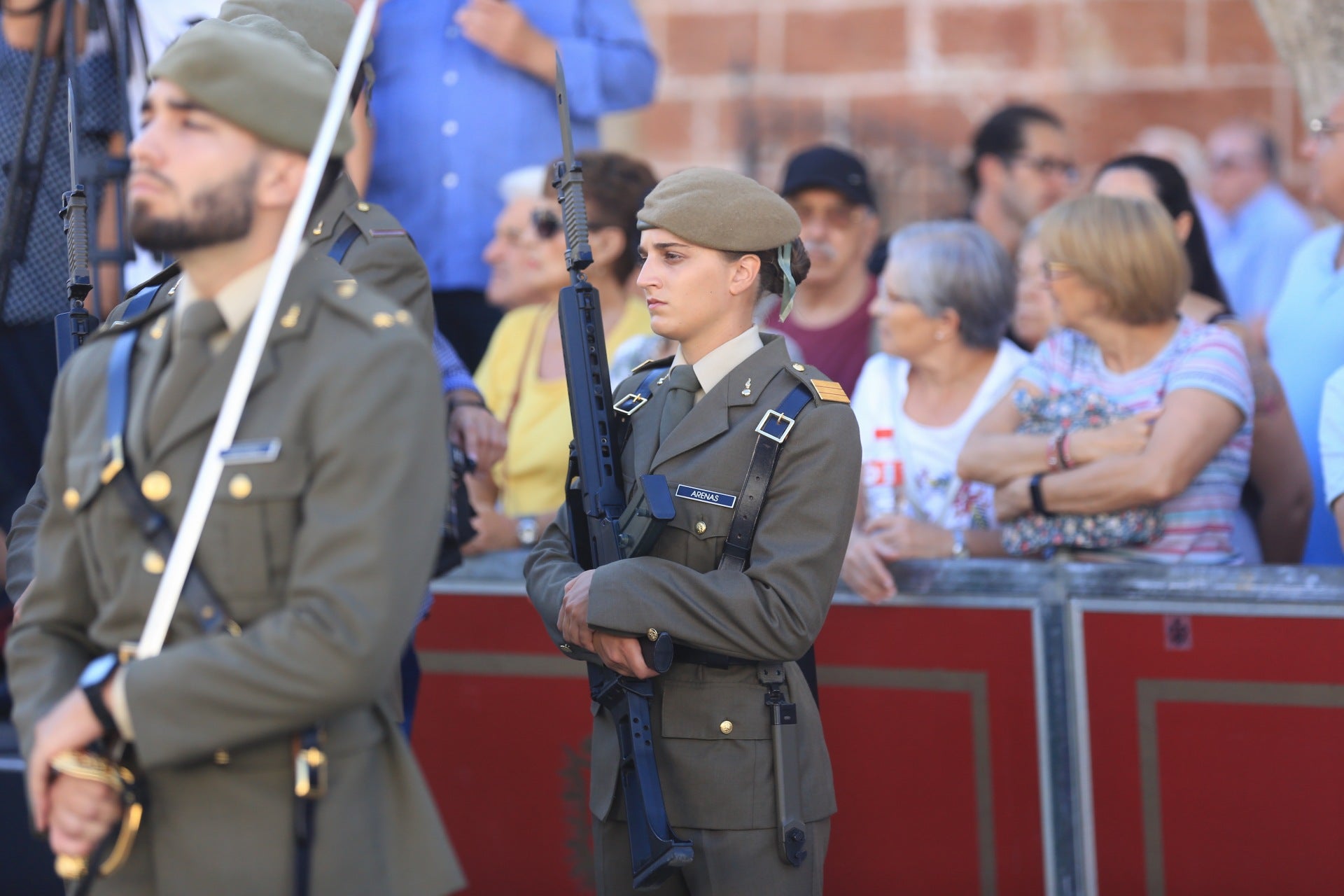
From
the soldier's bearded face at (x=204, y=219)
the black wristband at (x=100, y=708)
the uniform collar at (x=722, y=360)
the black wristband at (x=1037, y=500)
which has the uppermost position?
the soldier's bearded face at (x=204, y=219)

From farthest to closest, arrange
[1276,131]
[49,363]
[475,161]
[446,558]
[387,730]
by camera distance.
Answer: [1276,131] → [475,161] → [49,363] → [446,558] → [387,730]

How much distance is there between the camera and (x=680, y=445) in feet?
9.71

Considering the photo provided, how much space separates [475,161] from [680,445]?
3.15 meters

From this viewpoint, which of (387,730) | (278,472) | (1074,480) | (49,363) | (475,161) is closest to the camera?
(278,472)

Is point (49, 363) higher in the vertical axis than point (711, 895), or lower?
higher

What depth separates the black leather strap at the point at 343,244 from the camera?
288 centimetres

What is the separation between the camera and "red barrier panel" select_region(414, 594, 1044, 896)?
391 cm

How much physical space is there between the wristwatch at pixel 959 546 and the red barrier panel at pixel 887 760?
16 centimetres

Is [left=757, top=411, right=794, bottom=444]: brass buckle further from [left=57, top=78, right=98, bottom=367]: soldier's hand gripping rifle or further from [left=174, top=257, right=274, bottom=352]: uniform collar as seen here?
[left=57, top=78, right=98, bottom=367]: soldier's hand gripping rifle

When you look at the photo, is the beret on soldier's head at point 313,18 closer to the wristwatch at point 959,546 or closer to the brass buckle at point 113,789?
the brass buckle at point 113,789

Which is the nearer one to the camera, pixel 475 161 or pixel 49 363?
pixel 49 363

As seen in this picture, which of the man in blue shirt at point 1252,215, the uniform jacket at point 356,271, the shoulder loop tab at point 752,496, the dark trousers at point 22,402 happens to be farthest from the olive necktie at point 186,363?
the man in blue shirt at point 1252,215

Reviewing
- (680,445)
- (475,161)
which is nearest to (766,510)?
(680,445)

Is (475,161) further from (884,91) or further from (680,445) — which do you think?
(680,445)
